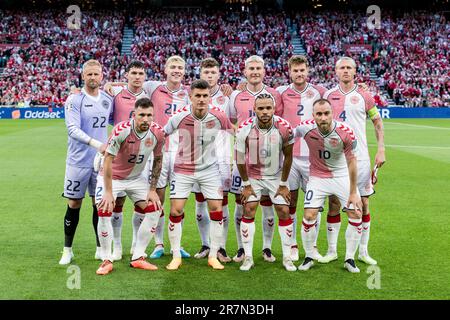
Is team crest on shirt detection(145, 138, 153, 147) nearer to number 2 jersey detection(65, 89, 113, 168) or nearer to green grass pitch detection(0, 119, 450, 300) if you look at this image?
number 2 jersey detection(65, 89, 113, 168)

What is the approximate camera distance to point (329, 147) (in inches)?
261

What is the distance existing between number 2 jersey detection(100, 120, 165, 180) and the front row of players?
0.01 metres

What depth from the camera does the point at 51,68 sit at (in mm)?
43750

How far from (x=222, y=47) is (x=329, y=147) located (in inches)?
1636

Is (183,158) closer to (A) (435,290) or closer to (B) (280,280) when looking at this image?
(B) (280,280)

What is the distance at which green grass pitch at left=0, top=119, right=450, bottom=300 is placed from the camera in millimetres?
5727

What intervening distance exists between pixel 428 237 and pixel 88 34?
4523 centimetres

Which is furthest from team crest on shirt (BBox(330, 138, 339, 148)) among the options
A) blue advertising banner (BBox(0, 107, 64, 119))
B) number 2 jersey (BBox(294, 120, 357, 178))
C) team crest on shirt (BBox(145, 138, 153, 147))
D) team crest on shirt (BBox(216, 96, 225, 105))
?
blue advertising banner (BBox(0, 107, 64, 119))

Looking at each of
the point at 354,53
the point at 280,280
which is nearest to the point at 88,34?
the point at 354,53

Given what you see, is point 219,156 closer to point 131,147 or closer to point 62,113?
point 131,147

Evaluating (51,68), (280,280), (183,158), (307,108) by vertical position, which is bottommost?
(280,280)

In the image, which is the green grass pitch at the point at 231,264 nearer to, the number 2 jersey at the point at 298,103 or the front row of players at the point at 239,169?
the front row of players at the point at 239,169

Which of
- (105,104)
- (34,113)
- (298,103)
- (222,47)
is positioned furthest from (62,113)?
(298,103)

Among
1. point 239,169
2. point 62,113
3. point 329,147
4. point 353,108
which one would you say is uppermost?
point 353,108
